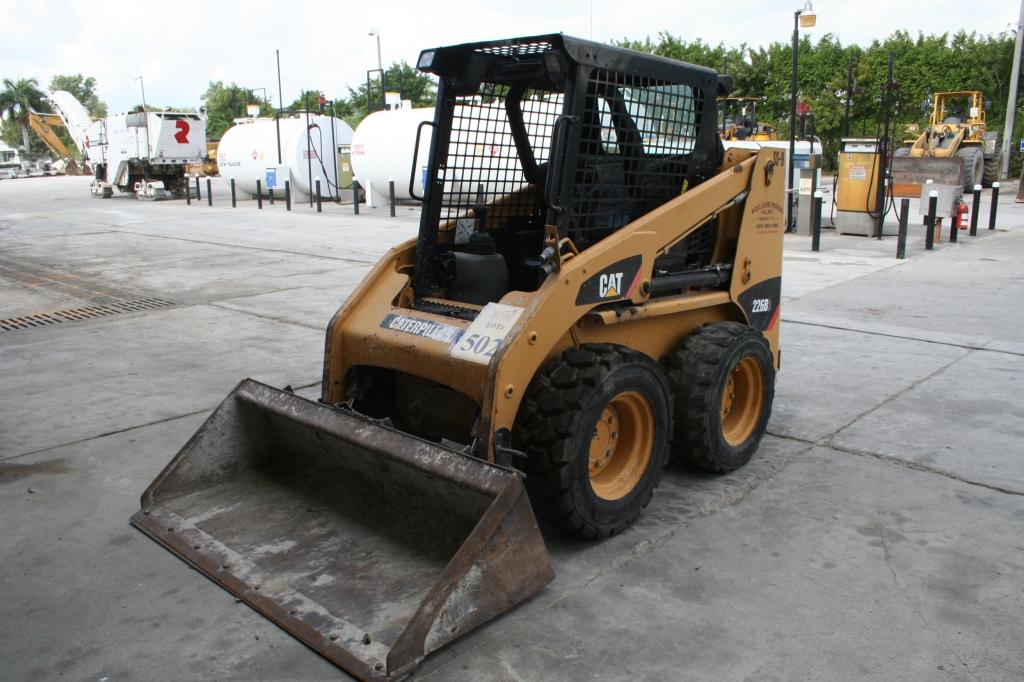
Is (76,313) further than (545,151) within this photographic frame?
Yes

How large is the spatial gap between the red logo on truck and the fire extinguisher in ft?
73.1

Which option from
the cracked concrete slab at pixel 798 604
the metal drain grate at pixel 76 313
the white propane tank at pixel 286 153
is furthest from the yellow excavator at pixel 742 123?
the cracked concrete slab at pixel 798 604

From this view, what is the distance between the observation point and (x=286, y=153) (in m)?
23.9

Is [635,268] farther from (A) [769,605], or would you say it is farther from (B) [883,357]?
(B) [883,357]

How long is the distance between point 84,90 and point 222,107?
136 ft

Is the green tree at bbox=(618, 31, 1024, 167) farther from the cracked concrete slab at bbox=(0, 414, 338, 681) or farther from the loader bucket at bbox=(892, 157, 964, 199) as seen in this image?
the cracked concrete slab at bbox=(0, 414, 338, 681)

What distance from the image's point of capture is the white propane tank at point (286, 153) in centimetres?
2377

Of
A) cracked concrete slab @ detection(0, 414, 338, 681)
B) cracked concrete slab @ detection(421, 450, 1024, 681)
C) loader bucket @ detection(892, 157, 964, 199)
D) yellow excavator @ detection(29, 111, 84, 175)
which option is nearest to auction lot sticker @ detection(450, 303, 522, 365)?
cracked concrete slab @ detection(421, 450, 1024, 681)

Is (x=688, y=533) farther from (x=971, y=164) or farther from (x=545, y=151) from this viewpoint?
(x=971, y=164)

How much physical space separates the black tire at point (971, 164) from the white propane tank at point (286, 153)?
52.7ft

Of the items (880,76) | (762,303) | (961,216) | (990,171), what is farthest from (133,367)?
(880,76)

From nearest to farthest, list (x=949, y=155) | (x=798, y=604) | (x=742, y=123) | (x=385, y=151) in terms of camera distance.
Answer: (x=798, y=604), (x=742, y=123), (x=385, y=151), (x=949, y=155)

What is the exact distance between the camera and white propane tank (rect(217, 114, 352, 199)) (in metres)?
23.8

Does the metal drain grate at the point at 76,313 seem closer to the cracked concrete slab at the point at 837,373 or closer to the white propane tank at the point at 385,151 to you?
the cracked concrete slab at the point at 837,373
